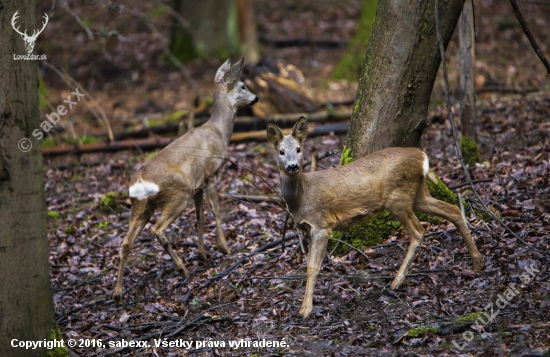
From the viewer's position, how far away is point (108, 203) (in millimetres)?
9430

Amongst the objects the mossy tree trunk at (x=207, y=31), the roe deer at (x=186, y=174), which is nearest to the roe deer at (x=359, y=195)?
the roe deer at (x=186, y=174)

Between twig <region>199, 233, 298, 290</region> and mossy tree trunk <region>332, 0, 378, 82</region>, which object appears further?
mossy tree trunk <region>332, 0, 378, 82</region>

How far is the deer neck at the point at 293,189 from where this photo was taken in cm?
564

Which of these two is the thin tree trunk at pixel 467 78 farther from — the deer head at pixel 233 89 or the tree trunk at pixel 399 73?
the deer head at pixel 233 89

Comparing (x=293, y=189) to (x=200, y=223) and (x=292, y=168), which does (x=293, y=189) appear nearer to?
(x=292, y=168)

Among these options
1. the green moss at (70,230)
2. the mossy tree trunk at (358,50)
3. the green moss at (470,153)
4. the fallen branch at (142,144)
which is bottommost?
the green moss at (70,230)

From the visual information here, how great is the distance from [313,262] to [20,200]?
8.06 feet

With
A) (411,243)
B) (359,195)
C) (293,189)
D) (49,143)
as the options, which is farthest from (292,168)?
(49,143)

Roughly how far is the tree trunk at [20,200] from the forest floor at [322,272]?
859 mm

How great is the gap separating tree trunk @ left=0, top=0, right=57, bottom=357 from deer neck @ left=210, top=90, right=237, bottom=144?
12.2 ft

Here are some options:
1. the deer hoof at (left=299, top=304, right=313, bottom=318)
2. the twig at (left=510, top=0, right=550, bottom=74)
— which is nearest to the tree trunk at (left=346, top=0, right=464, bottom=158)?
the twig at (left=510, top=0, right=550, bottom=74)

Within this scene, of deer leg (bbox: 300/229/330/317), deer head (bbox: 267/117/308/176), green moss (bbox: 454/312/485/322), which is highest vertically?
deer head (bbox: 267/117/308/176)

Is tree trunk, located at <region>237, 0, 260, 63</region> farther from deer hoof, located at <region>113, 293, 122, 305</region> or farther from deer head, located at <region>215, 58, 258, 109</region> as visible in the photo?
deer hoof, located at <region>113, 293, 122, 305</region>

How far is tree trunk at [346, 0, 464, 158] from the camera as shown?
6.37 metres
